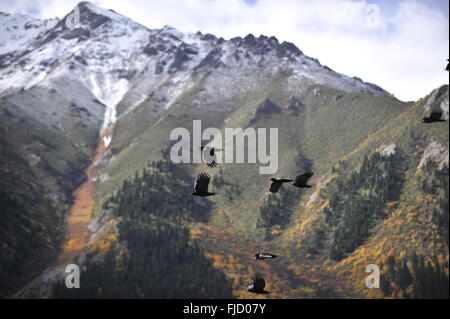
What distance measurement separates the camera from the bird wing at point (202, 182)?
90.8ft

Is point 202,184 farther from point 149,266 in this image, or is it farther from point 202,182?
point 149,266

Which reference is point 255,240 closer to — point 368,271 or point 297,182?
point 368,271

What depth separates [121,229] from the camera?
178m

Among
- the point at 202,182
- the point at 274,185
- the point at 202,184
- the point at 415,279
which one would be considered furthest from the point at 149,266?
the point at 202,182

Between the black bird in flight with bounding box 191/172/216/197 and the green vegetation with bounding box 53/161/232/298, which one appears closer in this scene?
the black bird in flight with bounding box 191/172/216/197

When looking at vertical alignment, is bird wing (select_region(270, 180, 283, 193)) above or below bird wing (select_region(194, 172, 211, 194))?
above

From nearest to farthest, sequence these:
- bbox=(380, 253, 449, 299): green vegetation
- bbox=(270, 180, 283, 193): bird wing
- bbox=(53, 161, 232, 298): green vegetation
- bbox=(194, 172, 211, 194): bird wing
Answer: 1. bbox=(194, 172, 211, 194): bird wing
2. bbox=(270, 180, 283, 193): bird wing
3. bbox=(53, 161, 232, 298): green vegetation
4. bbox=(380, 253, 449, 299): green vegetation

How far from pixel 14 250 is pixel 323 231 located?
340ft

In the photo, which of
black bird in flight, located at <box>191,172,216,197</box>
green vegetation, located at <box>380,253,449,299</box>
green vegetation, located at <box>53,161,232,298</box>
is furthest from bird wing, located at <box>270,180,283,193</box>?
green vegetation, located at <box>380,253,449,299</box>

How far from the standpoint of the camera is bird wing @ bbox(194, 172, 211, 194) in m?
27.7

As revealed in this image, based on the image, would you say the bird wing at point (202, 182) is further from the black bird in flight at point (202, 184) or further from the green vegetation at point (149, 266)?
the green vegetation at point (149, 266)

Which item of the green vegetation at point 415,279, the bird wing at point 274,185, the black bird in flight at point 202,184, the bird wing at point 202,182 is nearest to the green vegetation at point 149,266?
the green vegetation at point 415,279

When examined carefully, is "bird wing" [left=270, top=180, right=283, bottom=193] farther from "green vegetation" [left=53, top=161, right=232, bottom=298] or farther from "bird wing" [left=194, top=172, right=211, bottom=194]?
"green vegetation" [left=53, top=161, right=232, bottom=298]
